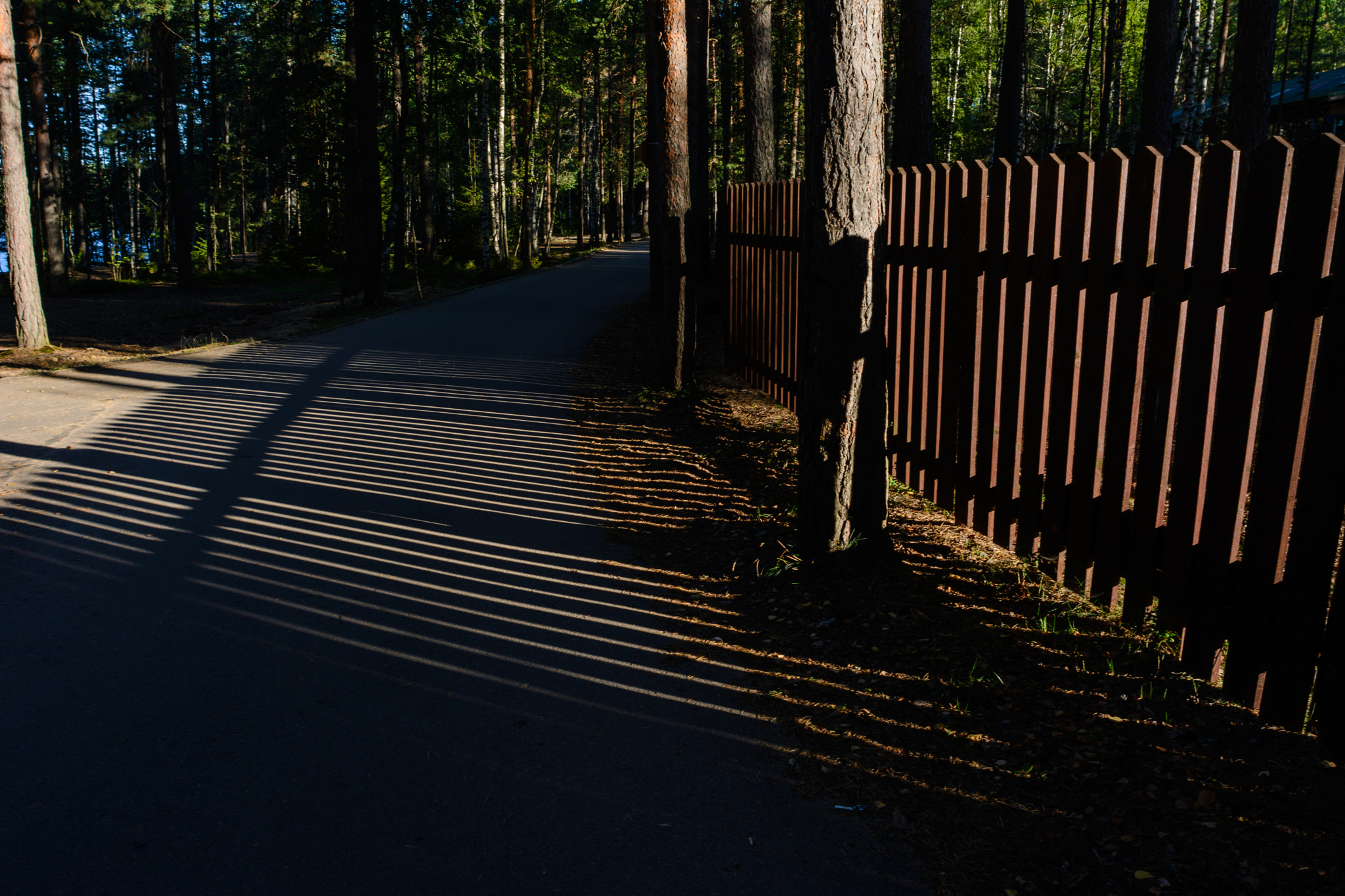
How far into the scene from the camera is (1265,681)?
3.34 metres

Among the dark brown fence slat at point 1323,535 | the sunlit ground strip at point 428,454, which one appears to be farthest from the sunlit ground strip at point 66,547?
the dark brown fence slat at point 1323,535

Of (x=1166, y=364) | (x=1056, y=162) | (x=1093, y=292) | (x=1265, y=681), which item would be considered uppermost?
(x=1056, y=162)

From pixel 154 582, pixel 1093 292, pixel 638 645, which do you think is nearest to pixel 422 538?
pixel 154 582

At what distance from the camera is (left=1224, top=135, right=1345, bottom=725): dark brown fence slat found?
3.05 metres

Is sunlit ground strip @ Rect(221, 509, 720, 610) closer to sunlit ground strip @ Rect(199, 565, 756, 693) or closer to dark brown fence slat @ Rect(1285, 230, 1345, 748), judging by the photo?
sunlit ground strip @ Rect(199, 565, 756, 693)

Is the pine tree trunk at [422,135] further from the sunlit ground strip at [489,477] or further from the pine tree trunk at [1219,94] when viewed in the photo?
the pine tree trunk at [1219,94]

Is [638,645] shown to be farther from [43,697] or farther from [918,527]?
[43,697]

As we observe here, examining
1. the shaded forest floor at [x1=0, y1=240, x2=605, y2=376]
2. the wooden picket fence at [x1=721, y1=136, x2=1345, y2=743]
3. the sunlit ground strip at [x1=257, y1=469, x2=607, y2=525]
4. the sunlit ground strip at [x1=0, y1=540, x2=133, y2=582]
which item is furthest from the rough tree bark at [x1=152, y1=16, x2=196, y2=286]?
the wooden picket fence at [x1=721, y1=136, x2=1345, y2=743]

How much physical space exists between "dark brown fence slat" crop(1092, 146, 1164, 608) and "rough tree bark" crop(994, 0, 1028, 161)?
Result: 19479mm

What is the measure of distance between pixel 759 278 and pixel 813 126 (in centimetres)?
451

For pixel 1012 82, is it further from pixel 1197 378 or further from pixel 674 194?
pixel 1197 378

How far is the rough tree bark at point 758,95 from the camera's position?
16375 mm

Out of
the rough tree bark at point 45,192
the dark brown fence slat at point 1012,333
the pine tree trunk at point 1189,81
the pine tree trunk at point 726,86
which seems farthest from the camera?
the rough tree bark at point 45,192

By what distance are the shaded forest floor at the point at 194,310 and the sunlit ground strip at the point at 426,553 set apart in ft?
31.8
